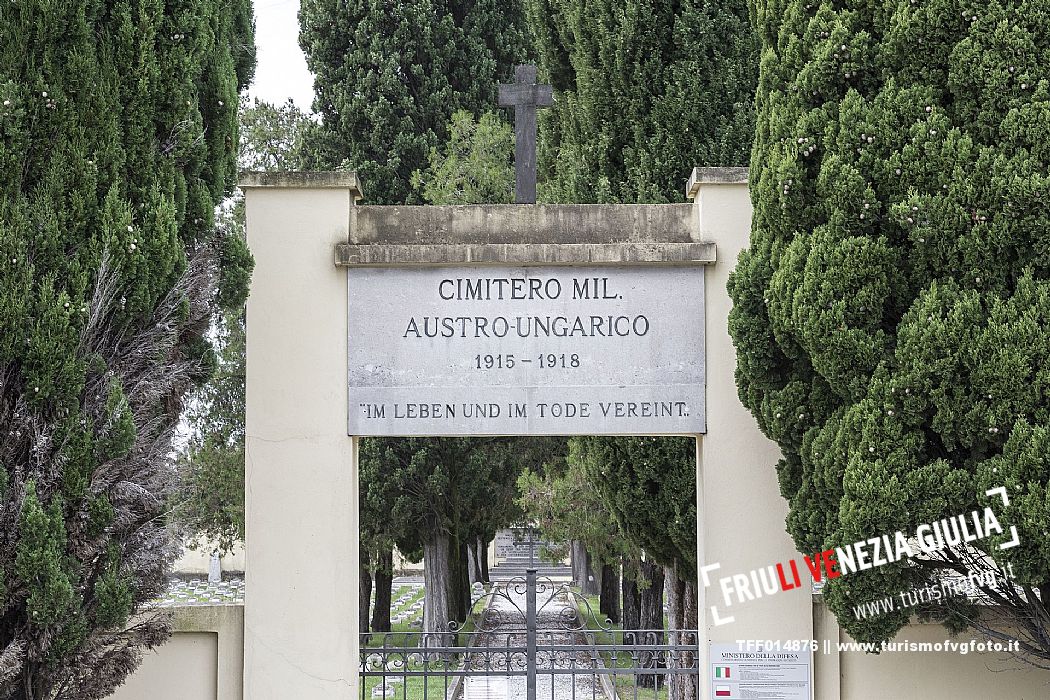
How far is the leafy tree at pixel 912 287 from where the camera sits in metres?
5.92

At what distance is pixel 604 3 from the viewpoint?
34.8 ft

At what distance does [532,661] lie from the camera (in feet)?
24.9

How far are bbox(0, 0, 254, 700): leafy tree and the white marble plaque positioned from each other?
119cm

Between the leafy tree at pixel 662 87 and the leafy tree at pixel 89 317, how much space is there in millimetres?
4799

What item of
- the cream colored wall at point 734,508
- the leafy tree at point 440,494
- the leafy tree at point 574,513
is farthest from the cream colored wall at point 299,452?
the leafy tree at point 440,494

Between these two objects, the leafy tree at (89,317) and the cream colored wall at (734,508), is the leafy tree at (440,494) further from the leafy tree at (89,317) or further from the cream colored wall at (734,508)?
the leafy tree at (89,317)

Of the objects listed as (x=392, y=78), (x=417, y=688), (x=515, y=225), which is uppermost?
(x=392, y=78)

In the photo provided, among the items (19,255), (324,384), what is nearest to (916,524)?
(324,384)

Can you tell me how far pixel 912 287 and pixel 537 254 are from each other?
2268 millimetres

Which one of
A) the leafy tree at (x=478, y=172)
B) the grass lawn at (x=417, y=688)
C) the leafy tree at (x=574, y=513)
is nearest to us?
the leafy tree at (x=574, y=513)

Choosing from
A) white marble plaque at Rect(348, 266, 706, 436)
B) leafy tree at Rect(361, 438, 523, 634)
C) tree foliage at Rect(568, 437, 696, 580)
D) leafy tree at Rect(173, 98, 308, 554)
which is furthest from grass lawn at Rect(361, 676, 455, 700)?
white marble plaque at Rect(348, 266, 706, 436)

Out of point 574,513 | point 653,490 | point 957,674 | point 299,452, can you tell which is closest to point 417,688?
point 574,513

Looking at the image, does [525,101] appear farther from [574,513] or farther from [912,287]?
[574,513]

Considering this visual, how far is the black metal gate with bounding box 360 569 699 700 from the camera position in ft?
24.9
